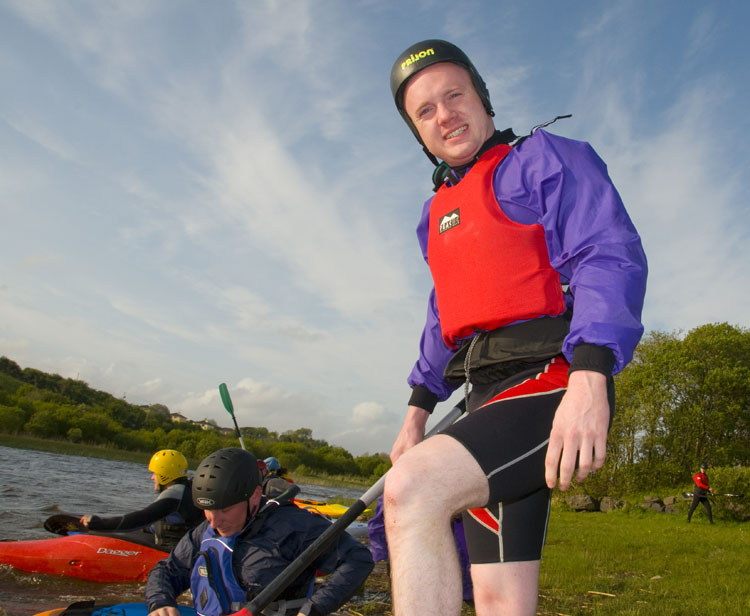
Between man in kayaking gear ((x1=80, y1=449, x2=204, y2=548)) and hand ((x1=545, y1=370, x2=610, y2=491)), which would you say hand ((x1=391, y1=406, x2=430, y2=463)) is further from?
man in kayaking gear ((x1=80, y1=449, x2=204, y2=548))

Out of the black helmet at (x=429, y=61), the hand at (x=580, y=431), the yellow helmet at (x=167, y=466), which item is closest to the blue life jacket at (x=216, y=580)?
the hand at (x=580, y=431)

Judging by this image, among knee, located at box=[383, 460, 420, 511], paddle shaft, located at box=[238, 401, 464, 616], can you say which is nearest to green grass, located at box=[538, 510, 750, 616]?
paddle shaft, located at box=[238, 401, 464, 616]

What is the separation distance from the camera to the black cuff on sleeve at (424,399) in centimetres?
269

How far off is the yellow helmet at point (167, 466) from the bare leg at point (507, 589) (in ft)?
21.2

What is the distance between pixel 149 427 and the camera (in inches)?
3804

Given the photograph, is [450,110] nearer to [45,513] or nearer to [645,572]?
[645,572]

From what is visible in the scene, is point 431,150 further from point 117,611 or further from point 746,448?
point 746,448

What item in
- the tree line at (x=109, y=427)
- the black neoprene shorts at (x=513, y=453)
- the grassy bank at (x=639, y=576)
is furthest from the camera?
the tree line at (x=109, y=427)

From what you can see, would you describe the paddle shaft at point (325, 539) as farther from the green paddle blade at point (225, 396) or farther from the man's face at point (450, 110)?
the green paddle blade at point (225, 396)

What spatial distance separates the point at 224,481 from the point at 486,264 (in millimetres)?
2895

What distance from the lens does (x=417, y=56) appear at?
2.50m

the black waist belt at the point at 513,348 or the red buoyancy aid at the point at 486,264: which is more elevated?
the red buoyancy aid at the point at 486,264

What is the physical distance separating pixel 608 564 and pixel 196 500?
819cm

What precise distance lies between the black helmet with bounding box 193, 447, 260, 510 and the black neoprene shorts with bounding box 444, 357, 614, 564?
2.47 m
